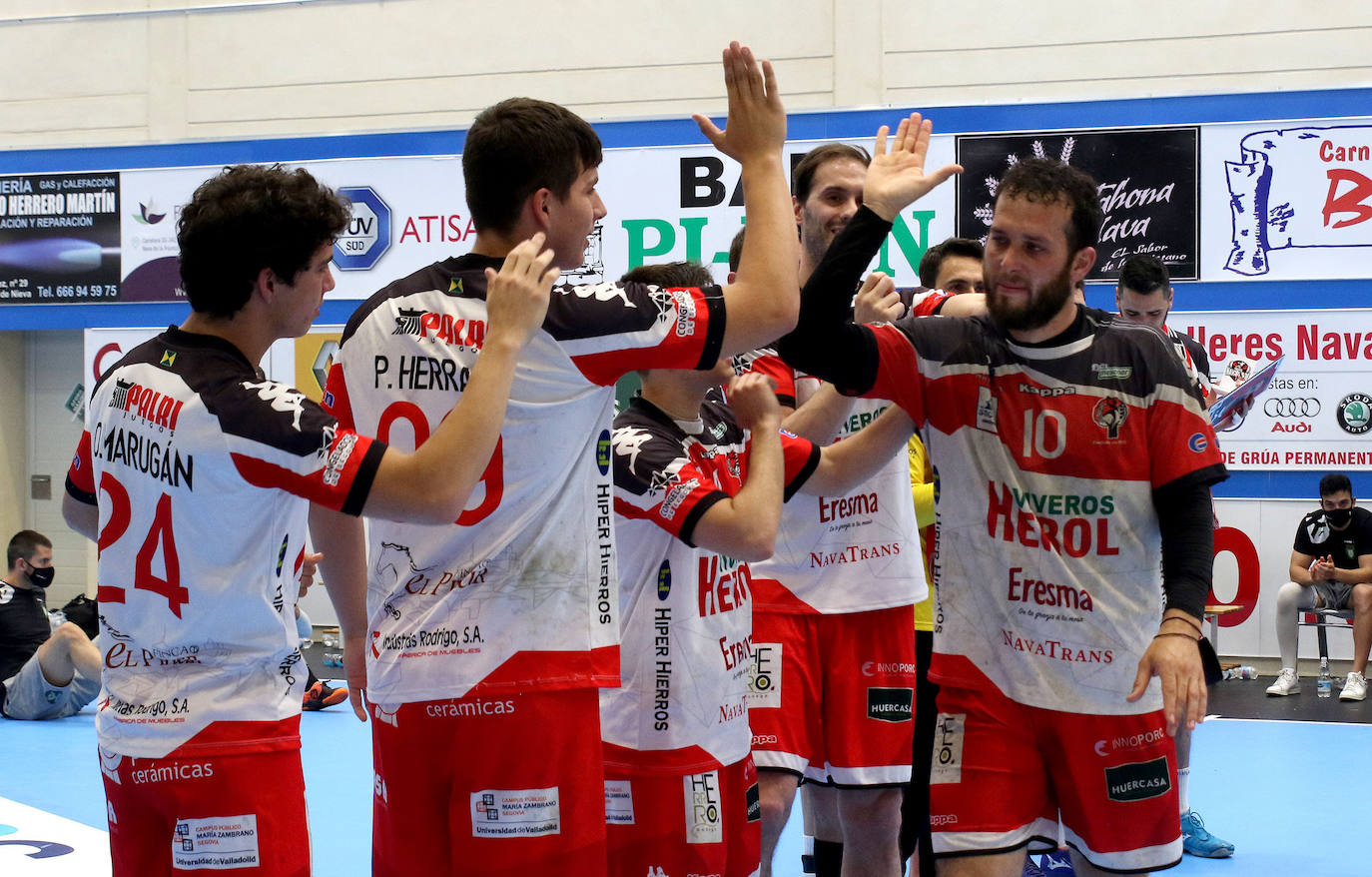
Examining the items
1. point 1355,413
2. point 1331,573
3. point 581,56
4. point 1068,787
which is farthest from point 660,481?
point 581,56

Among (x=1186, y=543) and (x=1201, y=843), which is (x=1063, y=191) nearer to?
(x=1186, y=543)

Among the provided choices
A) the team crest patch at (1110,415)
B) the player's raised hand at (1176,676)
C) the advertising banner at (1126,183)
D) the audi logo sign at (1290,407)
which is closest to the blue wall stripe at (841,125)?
the advertising banner at (1126,183)

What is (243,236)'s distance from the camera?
244 cm

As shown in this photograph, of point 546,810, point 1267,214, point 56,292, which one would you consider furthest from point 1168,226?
point 56,292

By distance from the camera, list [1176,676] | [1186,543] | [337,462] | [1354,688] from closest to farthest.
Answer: [337,462], [1176,676], [1186,543], [1354,688]

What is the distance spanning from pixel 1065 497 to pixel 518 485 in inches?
50.8

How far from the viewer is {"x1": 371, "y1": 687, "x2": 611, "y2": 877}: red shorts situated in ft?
7.76

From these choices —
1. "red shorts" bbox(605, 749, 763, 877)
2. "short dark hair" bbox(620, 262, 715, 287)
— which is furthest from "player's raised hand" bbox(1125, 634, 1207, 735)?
"short dark hair" bbox(620, 262, 715, 287)

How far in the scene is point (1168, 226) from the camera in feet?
34.2

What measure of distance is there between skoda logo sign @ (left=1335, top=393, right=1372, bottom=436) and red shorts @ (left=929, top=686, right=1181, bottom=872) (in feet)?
27.3

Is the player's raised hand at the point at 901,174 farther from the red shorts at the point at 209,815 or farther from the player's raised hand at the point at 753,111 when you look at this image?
the red shorts at the point at 209,815

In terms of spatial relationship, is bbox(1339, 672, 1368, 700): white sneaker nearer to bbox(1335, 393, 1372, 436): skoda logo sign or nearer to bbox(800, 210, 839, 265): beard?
bbox(1335, 393, 1372, 436): skoda logo sign

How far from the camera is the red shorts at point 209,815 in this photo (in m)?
2.36

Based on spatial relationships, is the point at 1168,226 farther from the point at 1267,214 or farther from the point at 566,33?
the point at 566,33
